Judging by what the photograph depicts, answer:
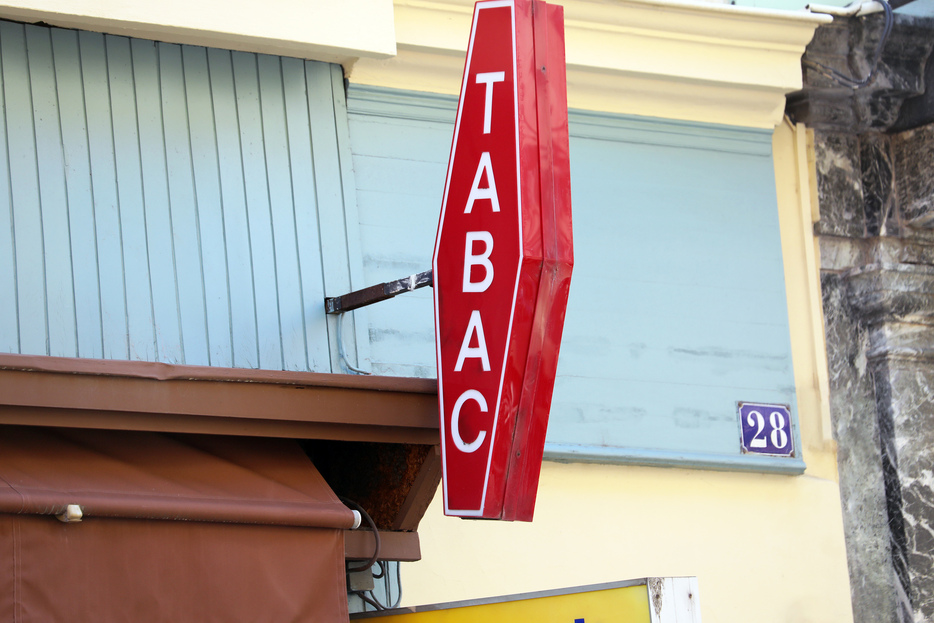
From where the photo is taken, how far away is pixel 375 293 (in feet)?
17.7

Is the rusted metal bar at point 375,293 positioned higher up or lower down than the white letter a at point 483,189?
lower down

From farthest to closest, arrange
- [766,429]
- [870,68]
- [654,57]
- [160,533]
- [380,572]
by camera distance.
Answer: [870,68]
[654,57]
[766,429]
[380,572]
[160,533]

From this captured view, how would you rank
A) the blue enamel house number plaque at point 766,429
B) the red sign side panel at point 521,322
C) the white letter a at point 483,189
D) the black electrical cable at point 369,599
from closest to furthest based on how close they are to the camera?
1. the red sign side panel at point 521,322
2. the white letter a at point 483,189
3. the black electrical cable at point 369,599
4. the blue enamel house number plaque at point 766,429

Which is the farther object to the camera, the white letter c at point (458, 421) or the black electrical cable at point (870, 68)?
the black electrical cable at point (870, 68)

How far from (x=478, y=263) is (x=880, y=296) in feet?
10.0

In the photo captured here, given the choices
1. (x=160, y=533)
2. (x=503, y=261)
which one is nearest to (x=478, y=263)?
(x=503, y=261)

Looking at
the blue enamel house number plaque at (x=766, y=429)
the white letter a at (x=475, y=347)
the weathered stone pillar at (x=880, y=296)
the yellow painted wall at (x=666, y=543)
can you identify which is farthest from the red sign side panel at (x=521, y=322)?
the weathered stone pillar at (x=880, y=296)

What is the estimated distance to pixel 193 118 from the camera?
577 centimetres

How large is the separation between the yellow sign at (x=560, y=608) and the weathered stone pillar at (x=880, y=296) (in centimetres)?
221

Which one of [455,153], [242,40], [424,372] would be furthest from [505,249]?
[242,40]

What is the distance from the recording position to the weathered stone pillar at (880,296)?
662 cm

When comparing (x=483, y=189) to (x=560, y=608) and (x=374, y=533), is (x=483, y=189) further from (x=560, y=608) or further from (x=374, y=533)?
(x=560, y=608)

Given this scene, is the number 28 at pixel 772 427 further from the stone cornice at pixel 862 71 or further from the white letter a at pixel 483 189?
the white letter a at pixel 483 189

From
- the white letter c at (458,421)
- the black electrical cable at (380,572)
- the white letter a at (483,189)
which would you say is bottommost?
the black electrical cable at (380,572)
